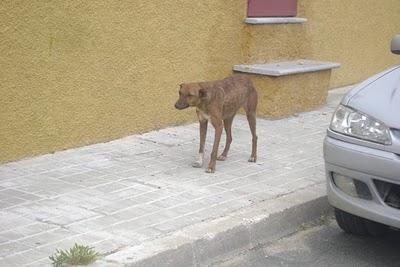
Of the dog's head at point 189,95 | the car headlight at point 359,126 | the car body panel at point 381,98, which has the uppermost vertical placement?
the car body panel at point 381,98

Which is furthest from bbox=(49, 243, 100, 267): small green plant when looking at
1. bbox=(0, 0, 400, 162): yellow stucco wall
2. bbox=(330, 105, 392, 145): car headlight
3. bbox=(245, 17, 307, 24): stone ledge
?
bbox=(245, 17, 307, 24): stone ledge

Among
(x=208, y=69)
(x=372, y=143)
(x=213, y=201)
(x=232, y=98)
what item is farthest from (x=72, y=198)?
(x=208, y=69)

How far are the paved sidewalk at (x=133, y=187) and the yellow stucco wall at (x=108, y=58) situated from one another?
236 millimetres

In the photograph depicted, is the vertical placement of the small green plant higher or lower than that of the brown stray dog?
lower

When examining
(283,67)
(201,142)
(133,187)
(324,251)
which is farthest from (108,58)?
(324,251)

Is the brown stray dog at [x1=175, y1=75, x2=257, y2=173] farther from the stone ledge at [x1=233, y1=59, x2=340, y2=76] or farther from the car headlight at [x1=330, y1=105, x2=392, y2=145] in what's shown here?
the stone ledge at [x1=233, y1=59, x2=340, y2=76]

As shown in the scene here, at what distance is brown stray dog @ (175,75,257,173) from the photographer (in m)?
5.97

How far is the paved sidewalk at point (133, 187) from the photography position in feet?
15.4

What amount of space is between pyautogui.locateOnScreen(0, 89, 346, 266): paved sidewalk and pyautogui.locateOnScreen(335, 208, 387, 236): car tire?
2.14 ft

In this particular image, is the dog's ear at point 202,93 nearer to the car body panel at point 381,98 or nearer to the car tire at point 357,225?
the car body panel at point 381,98

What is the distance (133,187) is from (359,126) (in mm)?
1991

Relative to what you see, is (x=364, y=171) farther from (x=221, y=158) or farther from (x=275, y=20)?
(x=275, y=20)

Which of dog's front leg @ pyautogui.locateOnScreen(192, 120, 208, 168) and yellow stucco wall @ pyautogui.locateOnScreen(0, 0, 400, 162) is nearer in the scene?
yellow stucco wall @ pyautogui.locateOnScreen(0, 0, 400, 162)

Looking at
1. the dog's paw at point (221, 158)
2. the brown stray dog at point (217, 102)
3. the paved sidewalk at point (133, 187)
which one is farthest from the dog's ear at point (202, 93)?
the dog's paw at point (221, 158)
